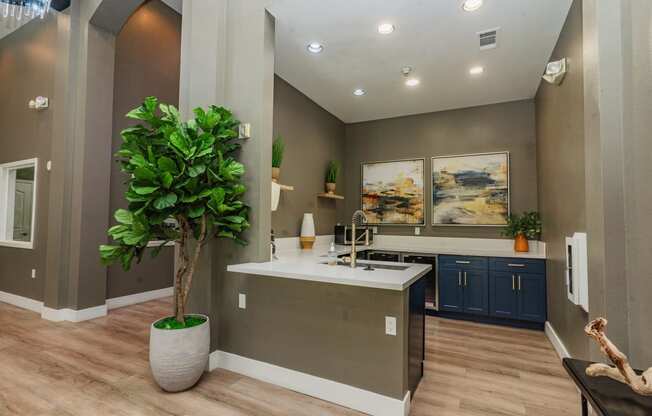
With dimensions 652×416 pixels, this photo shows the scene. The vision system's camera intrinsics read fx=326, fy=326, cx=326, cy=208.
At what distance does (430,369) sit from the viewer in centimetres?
283

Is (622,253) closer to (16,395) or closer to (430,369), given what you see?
(430,369)

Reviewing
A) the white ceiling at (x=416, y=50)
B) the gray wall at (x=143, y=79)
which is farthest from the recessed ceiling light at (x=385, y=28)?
the gray wall at (x=143, y=79)

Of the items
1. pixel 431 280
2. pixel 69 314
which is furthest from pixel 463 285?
pixel 69 314

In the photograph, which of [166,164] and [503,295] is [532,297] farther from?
[166,164]

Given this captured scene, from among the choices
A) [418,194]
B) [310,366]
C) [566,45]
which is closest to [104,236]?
[310,366]

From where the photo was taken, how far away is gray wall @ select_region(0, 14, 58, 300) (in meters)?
4.40

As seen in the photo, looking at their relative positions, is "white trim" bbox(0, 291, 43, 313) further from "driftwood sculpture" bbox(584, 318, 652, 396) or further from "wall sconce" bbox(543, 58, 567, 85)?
"wall sconce" bbox(543, 58, 567, 85)

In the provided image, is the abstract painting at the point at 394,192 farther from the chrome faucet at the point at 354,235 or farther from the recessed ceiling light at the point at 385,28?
the recessed ceiling light at the point at 385,28

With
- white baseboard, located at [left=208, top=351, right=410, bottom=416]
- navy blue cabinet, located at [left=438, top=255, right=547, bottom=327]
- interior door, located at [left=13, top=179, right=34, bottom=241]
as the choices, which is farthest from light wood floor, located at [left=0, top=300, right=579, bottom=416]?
interior door, located at [left=13, top=179, right=34, bottom=241]

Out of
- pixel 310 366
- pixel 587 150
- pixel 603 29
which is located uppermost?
pixel 603 29

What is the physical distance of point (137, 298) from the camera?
188 inches

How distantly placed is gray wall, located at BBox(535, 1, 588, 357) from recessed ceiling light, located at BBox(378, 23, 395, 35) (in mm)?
1424

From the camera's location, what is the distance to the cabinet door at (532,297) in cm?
385

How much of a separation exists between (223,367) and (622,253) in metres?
2.83
